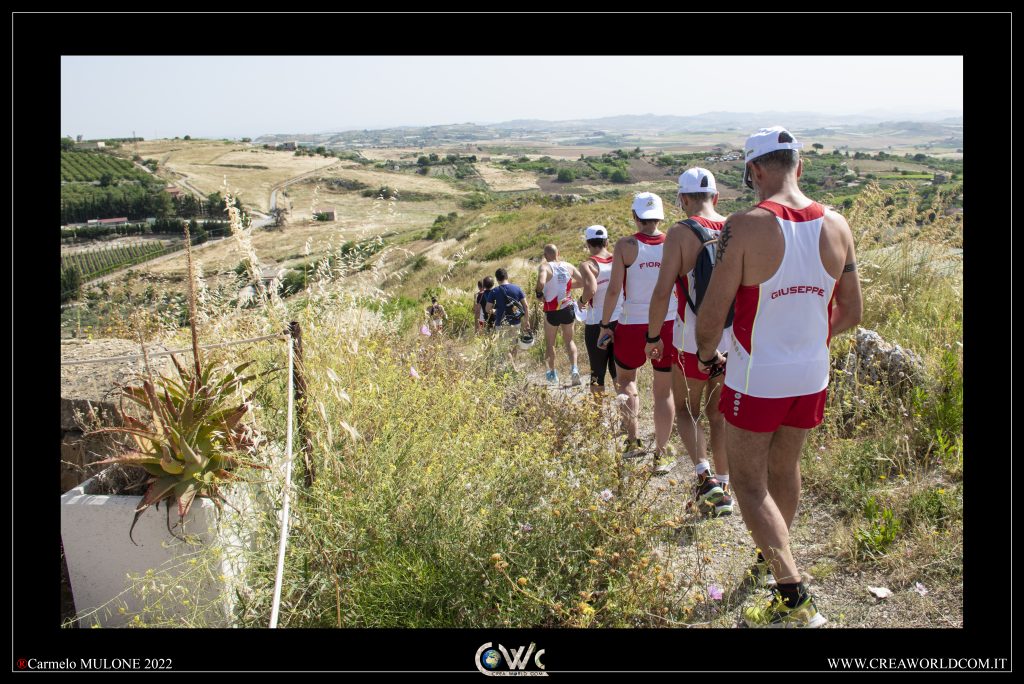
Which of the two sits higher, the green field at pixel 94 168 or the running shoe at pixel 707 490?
the green field at pixel 94 168

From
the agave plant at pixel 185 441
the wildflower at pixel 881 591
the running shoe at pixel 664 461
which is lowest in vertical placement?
the wildflower at pixel 881 591

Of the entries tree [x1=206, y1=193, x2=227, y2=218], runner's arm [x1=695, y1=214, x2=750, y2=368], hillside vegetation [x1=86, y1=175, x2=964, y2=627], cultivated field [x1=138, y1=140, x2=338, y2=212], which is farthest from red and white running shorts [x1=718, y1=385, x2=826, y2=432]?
cultivated field [x1=138, y1=140, x2=338, y2=212]

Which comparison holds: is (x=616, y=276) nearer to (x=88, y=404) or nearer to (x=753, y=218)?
(x=753, y=218)

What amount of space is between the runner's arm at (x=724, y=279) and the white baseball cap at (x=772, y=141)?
34cm

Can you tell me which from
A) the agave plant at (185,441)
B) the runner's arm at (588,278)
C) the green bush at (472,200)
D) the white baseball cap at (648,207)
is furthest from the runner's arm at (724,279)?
the green bush at (472,200)

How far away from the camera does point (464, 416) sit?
12.7 ft

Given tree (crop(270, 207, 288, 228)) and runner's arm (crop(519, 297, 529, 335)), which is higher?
tree (crop(270, 207, 288, 228))

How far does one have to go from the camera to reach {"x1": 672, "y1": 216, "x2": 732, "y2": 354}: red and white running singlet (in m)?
3.72

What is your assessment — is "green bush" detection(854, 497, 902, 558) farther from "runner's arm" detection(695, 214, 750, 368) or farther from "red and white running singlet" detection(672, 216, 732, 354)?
"runner's arm" detection(695, 214, 750, 368)

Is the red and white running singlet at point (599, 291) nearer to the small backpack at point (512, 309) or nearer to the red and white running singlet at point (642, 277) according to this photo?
the red and white running singlet at point (642, 277)

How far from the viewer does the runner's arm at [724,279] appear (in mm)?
2812

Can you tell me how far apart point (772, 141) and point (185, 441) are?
2.84 m
